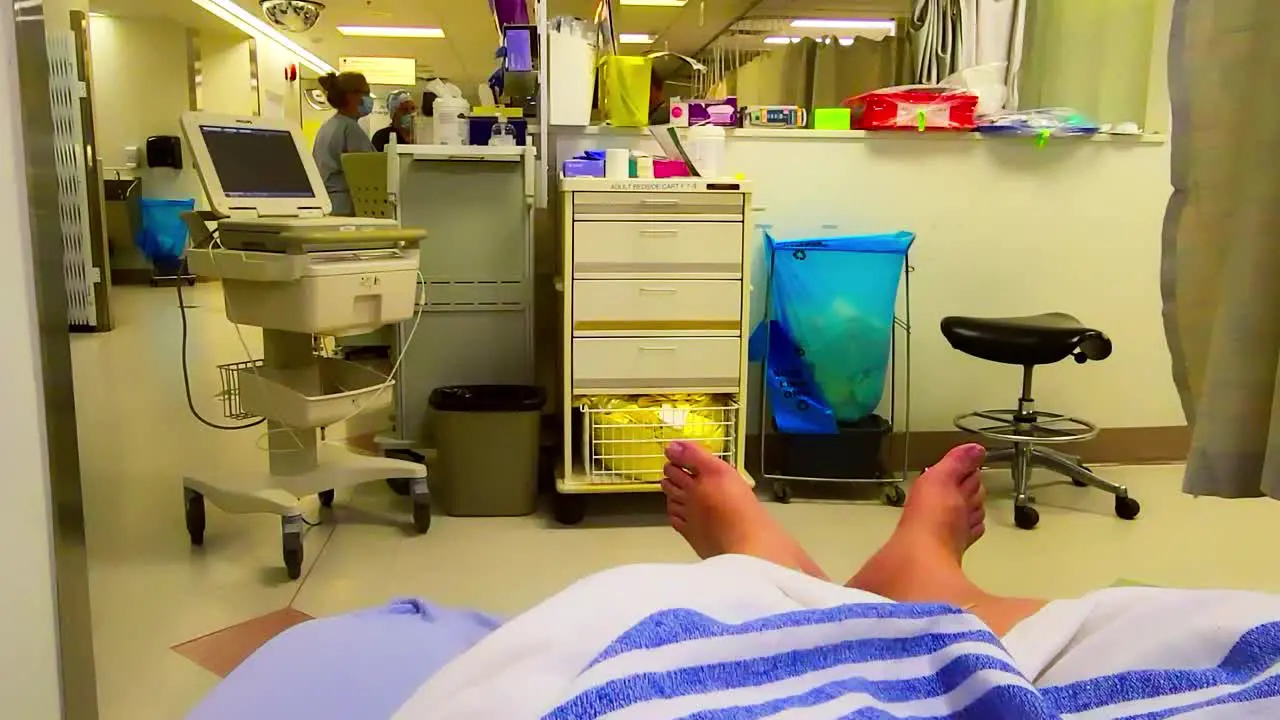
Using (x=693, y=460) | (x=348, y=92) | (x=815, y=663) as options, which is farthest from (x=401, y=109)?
(x=815, y=663)

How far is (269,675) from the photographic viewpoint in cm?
78

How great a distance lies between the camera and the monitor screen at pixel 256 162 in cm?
201

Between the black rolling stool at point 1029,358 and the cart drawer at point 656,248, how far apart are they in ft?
2.27

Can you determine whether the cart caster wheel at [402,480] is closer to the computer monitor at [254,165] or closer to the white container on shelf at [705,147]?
the computer monitor at [254,165]

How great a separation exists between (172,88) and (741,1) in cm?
478

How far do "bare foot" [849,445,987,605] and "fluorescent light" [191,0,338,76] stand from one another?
634 cm

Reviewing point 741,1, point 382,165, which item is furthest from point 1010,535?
point 741,1

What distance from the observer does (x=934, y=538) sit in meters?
1.19

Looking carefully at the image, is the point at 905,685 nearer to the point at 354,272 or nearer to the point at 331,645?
the point at 331,645

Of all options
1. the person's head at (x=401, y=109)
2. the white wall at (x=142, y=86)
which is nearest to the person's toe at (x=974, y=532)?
the person's head at (x=401, y=109)

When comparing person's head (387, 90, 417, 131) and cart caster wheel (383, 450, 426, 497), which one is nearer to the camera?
cart caster wheel (383, 450, 426, 497)

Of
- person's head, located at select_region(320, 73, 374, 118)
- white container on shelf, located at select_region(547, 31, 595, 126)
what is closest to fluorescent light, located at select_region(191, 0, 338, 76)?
person's head, located at select_region(320, 73, 374, 118)

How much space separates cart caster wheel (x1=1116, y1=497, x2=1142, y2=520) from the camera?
2420 mm

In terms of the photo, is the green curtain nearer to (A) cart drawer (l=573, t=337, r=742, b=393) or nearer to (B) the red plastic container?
(B) the red plastic container
